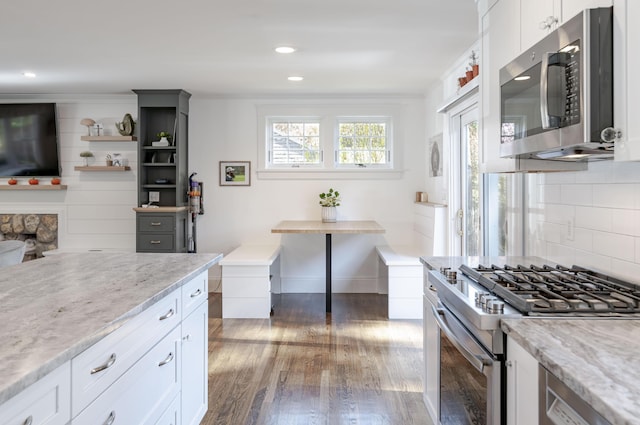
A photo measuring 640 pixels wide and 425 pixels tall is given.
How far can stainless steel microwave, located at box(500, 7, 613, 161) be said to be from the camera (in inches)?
53.8

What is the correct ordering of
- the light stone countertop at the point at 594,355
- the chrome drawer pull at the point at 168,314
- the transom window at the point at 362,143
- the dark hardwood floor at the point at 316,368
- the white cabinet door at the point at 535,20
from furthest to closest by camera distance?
the transom window at the point at 362,143 < the dark hardwood floor at the point at 316,368 < the chrome drawer pull at the point at 168,314 < the white cabinet door at the point at 535,20 < the light stone countertop at the point at 594,355

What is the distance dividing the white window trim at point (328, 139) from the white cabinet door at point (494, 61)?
3.27 meters

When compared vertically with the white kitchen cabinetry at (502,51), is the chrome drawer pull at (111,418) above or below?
below

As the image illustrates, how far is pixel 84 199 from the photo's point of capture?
5695 millimetres

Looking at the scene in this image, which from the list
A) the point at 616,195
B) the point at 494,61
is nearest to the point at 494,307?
the point at 616,195

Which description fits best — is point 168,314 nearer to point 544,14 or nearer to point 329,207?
point 544,14

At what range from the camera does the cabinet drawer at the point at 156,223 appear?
5.30m

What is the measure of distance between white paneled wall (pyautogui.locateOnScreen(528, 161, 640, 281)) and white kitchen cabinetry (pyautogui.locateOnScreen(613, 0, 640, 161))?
49 cm

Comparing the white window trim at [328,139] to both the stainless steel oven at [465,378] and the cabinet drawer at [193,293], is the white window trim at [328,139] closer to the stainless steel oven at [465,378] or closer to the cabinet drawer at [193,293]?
the cabinet drawer at [193,293]

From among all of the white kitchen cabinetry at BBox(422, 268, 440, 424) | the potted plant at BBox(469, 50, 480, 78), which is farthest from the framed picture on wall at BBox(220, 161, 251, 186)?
the white kitchen cabinetry at BBox(422, 268, 440, 424)

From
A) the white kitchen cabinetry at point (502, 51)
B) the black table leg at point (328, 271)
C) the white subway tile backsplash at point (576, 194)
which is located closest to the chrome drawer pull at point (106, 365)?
the white kitchen cabinetry at point (502, 51)

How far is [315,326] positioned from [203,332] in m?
2.06

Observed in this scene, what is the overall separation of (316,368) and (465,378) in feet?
5.92

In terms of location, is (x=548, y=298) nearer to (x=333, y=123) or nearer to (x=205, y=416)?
(x=205, y=416)
